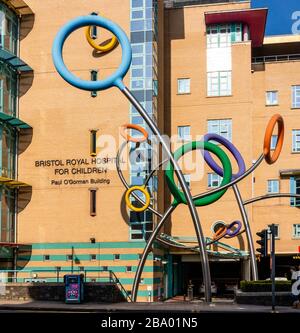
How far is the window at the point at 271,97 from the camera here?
49156 mm

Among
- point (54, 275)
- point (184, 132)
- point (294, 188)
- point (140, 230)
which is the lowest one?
point (54, 275)

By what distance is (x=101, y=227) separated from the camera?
1534 inches

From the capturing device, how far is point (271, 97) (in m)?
49.3

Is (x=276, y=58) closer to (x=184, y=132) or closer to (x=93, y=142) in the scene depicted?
(x=184, y=132)

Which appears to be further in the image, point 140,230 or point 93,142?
point 93,142

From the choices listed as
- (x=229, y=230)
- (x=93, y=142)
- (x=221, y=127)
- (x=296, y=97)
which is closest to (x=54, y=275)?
(x=93, y=142)

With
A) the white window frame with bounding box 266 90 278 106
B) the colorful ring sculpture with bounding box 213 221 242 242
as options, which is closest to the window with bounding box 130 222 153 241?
the colorful ring sculpture with bounding box 213 221 242 242

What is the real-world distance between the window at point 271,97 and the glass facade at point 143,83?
41.4 feet

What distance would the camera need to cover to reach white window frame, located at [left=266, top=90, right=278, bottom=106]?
161 ft

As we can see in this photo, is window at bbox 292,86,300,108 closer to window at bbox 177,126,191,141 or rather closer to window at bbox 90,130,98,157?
window at bbox 177,126,191,141

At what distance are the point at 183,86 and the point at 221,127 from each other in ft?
15.0

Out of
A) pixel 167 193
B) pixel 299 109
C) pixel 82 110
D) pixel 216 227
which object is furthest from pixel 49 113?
pixel 299 109

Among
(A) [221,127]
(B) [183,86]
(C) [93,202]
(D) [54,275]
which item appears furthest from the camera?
(B) [183,86]
